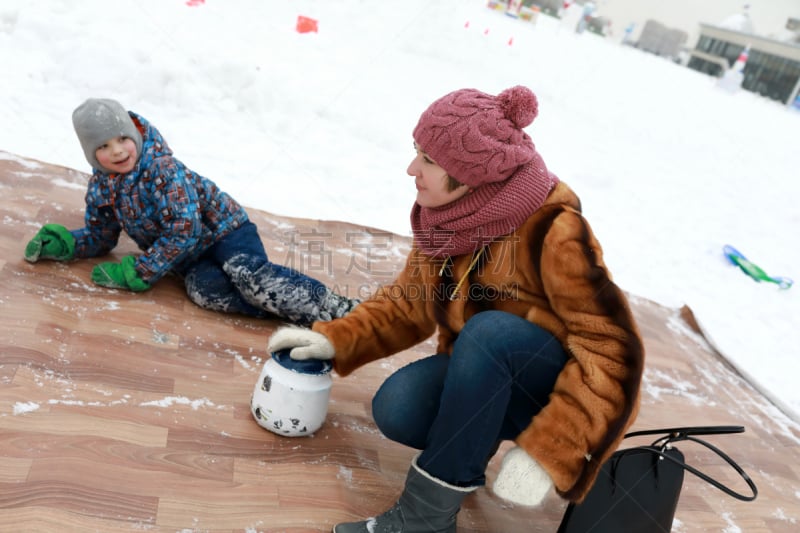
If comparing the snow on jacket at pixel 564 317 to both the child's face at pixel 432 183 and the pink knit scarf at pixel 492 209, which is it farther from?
the child's face at pixel 432 183

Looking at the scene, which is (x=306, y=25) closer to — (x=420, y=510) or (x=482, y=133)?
(x=482, y=133)

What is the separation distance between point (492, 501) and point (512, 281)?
577 millimetres

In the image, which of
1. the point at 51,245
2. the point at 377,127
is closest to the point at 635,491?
the point at 51,245

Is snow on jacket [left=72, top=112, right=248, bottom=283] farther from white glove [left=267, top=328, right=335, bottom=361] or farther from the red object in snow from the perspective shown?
the red object in snow

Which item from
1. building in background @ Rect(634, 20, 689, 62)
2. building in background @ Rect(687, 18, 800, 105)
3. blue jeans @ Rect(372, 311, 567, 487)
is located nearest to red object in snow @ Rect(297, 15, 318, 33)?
blue jeans @ Rect(372, 311, 567, 487)

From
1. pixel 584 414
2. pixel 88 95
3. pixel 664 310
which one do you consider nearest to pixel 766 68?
pixel 664 310

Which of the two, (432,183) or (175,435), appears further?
(175,435)

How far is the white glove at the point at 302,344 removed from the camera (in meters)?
1.36

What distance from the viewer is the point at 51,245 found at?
5.89ft

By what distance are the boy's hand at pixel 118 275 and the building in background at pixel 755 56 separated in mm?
13161

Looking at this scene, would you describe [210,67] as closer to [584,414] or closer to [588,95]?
[584,414]

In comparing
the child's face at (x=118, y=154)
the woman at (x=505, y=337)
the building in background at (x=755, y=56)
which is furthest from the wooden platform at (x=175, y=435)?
the building in background at (x=755, y=56)

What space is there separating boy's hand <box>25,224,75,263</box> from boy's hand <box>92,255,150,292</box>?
12 centimetres

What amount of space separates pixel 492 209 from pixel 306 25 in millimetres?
4401
